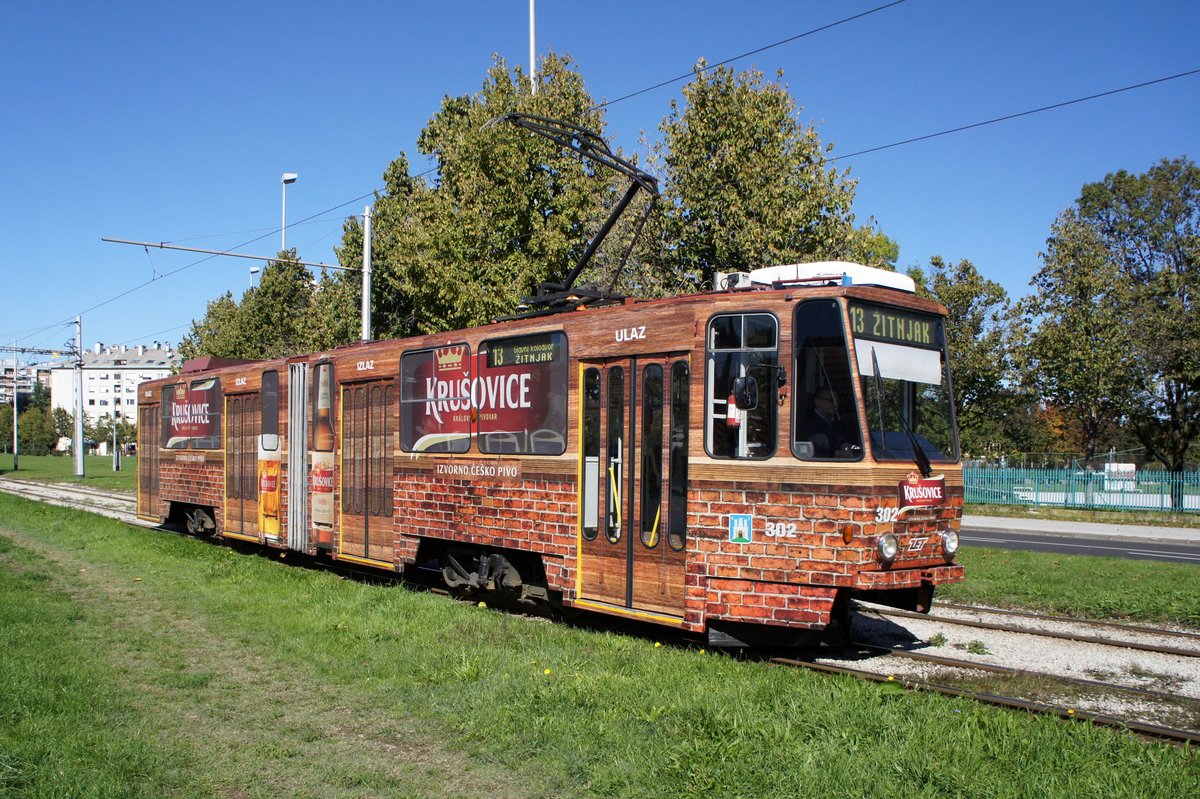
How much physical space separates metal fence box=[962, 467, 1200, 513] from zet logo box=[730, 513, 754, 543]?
24250 millimetres

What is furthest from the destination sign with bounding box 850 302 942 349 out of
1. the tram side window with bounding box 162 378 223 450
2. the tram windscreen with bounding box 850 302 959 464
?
the tram side window with bounding box 162 378 223 450

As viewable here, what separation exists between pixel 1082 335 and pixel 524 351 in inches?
1060

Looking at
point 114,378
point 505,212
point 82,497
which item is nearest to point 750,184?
point 505,212

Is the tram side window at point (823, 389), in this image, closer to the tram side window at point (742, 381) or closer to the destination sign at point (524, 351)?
the tram side window at point (742, 381)

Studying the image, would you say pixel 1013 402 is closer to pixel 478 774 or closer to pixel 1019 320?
pixel 1019 320

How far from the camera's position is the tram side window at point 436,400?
1175 centimetres

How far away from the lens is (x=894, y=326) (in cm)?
878

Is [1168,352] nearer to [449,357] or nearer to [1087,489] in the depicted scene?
[1087,489]

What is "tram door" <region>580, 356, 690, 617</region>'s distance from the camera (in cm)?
897

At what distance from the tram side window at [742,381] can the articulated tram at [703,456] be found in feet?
0.06

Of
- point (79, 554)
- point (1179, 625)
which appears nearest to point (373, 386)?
point (79, 554)

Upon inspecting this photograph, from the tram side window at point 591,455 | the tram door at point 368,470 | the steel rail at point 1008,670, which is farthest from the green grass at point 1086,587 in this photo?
the tram door at point 368,470

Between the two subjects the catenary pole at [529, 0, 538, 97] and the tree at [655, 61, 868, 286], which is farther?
the catenary pole at [529, 0, 538, 97]

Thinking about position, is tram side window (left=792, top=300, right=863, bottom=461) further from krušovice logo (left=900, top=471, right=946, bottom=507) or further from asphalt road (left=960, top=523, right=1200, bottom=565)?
asphalt road (left=960, top=523, right=1200, bottom=565)
